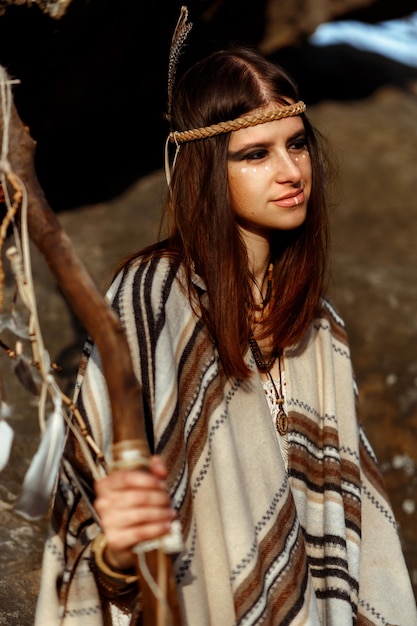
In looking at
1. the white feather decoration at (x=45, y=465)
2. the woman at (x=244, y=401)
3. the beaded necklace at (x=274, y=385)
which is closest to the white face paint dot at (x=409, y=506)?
the woman at (x=244, y=401)

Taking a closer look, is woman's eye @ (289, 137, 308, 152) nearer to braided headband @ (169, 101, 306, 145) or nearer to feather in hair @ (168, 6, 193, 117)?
braided headband @ (169, 101, 306, 145)

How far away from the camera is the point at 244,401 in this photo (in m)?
2.51

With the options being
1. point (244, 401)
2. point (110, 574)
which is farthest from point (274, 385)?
point (110, 574)

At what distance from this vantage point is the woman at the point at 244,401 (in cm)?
224

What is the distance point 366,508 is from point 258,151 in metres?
1.11

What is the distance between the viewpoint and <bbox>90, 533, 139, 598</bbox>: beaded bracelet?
6.73 feet

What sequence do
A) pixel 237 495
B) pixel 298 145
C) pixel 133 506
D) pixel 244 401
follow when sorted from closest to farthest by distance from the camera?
pixel 133 506 → pixel 237 495 → pixel 244 401 → pixel 298 145

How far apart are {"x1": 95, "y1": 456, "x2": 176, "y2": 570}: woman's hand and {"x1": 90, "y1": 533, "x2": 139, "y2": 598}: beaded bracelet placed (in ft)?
1.11

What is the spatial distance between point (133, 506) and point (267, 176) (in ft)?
3.76

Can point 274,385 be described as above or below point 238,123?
below

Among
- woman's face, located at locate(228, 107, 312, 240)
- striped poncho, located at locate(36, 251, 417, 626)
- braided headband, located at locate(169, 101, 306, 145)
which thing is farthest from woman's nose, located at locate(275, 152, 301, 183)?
striped poncho, located at locate(36, 251, 417, 626)

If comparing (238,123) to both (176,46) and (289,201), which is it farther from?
(176,46)

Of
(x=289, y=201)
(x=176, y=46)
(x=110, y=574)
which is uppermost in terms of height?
(x=176, y=46)

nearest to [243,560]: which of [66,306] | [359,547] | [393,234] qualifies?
[359,547]
